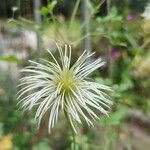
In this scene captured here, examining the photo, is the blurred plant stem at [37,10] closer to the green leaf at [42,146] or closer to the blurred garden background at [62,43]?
the blurred garden background at [62,43]

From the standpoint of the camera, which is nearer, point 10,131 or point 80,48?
point 10,131

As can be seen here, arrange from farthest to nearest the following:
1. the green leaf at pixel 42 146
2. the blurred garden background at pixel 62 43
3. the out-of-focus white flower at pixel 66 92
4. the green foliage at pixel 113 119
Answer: the green leaf at pixel 42 146
the blurred garden background at pixel 62 43
the green foliage at pixel 113 119
the out-of-focus white flower at pixel 66 92

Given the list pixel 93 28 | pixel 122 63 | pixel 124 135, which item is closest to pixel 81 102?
pixel 93 28

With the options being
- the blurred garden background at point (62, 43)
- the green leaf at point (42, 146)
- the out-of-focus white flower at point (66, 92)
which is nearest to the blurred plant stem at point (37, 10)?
the blurred garden background at point (62, 43)

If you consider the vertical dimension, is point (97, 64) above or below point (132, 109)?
above

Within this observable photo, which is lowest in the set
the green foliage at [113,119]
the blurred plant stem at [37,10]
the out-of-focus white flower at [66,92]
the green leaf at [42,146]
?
the green leaf at [42,146]

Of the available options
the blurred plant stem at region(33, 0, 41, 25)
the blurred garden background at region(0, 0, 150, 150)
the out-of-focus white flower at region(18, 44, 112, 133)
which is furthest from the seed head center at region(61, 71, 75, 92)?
the blurred plant stem at region(33, 0, 41, 25)

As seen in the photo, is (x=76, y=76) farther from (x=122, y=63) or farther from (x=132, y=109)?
(x=132, y=109)

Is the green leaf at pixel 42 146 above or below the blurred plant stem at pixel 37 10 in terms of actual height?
below

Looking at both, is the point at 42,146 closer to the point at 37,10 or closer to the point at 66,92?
the point at 37,10
